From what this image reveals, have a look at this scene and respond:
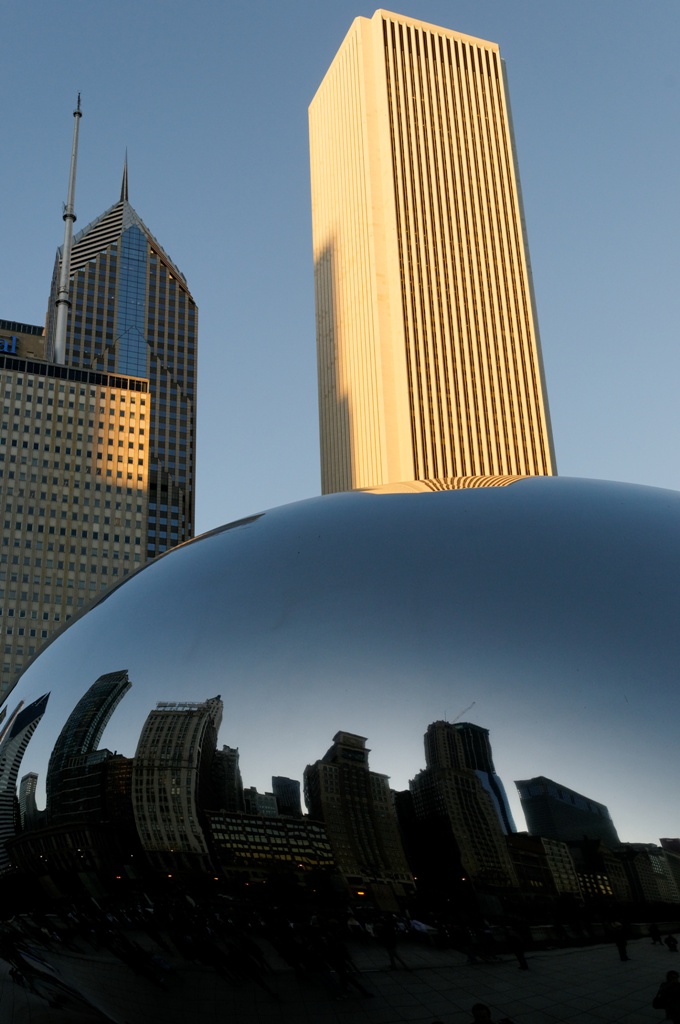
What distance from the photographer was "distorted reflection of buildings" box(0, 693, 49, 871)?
468cm

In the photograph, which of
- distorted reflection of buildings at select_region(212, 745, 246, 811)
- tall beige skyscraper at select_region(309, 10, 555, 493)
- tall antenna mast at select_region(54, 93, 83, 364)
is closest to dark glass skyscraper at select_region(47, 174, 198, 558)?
tall antenna mast at select_region(54, 93, 83, 364)

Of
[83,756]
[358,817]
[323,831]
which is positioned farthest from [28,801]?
[358,817]

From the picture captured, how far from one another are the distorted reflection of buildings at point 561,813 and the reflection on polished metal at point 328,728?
0.04 meters

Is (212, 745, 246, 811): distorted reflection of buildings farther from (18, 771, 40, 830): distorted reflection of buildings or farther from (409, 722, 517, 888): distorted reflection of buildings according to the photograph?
(18, 771, 40, 830): distorted reflection of buildings

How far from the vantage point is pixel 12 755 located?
4836mm

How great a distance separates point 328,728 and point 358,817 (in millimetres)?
353

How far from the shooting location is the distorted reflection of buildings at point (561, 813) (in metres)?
3.70

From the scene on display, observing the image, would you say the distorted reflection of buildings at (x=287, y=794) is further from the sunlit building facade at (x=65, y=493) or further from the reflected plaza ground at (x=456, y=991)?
the sunlit building facade at (x=65, y=493)

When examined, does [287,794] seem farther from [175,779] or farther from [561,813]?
[561,813]

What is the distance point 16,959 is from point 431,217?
110 metres

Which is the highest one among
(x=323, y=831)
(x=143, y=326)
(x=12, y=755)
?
(x=143, y=326)

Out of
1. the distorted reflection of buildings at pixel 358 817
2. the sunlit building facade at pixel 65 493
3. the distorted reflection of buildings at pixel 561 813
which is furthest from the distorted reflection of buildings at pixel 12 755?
the sunlit building facade at pixel 65 493

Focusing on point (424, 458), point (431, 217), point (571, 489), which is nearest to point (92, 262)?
point (431, 217)

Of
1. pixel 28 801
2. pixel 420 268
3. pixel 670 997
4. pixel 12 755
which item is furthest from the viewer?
pixel 420 268
